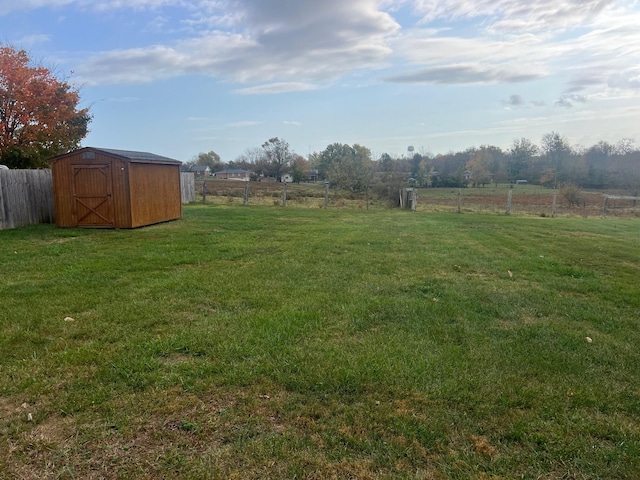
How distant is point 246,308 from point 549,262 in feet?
17.9

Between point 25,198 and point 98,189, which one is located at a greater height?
point 98,189

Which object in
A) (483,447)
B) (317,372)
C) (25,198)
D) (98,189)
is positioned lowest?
(483,447)

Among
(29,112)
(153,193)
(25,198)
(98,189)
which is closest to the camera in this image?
(98,189)

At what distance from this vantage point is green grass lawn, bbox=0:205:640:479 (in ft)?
7.34

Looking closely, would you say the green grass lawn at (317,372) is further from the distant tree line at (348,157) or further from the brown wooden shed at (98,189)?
the distant tree line at (348,157)

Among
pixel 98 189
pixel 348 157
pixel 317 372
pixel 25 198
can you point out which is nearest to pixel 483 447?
pixel 317 372

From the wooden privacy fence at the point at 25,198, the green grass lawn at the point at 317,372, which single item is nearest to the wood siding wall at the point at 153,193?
the wooden privacy fence at the point at 25,198

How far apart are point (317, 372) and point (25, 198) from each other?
38.6 ft

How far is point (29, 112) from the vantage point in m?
16.4

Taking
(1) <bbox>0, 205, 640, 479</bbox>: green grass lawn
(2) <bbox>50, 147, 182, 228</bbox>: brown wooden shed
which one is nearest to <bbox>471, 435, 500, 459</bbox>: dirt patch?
(1) <bbox>0, 205, 640, 479</bbox>: green grass lawn

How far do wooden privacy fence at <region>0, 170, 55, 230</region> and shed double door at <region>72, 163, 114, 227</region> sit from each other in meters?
1.42

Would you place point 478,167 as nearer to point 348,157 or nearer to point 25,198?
point 348,157

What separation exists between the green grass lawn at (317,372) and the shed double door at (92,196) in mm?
4826

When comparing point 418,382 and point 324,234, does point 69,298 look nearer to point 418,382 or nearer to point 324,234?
point 418,382
